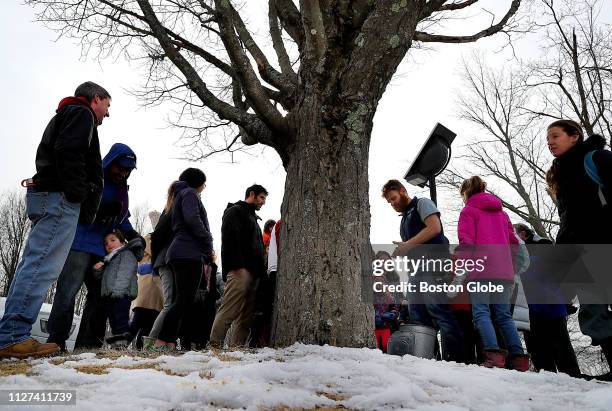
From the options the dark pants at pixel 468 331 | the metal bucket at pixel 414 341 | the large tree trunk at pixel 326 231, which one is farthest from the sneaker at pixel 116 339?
the dark pants at pixel 468 331

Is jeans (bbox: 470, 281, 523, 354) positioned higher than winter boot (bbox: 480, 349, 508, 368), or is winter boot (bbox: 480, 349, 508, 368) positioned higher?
jeans (bbox: 470, 281, 523, 354)

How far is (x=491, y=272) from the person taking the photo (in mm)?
3549

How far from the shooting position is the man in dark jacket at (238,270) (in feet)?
13.3

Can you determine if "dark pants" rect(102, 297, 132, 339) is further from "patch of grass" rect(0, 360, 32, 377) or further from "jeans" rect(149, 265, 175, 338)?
"patch of grass" rect(0, 360, 32, 377)

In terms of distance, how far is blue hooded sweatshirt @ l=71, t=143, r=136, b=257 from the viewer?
3.35 metres

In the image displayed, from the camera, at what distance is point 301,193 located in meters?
3.33

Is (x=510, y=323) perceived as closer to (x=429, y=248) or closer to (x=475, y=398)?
(x=429, y=248)

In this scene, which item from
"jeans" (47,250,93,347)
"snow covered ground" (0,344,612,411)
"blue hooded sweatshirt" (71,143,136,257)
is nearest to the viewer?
"snow covered ground" (0,344,612,411)

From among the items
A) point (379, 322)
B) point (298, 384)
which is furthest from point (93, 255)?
point (379, 322)

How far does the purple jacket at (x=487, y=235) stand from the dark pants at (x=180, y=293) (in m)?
2.35

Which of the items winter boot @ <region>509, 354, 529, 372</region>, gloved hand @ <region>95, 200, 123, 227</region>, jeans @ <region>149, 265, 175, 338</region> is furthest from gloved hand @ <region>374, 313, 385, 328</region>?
gloved hand @ <region>95, 200, 123, 227</region>

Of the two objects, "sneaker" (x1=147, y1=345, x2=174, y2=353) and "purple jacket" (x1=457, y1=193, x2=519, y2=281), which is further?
"purple jacket" (x1=457, y1=193, x2=519, y2=281)

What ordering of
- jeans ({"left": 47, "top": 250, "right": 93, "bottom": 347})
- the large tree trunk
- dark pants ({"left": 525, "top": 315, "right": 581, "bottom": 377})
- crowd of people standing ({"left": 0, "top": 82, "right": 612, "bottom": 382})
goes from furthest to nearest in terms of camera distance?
dark pants ({"left": 525, "top": 315, "right": 581, "bottom": 377}), jeans ({"left": 47, "top": 250, "right": 93, "bottom": 347}), the large tree trunk, crowd of people standing ({"left": 0, "top": 82, "right": 612, "bottom": 382})

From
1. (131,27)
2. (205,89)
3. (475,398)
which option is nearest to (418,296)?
(475,398)
